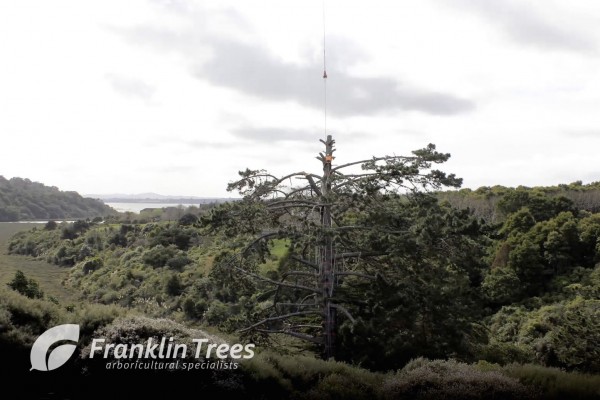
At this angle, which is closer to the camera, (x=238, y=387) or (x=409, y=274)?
(x=238, y=387)

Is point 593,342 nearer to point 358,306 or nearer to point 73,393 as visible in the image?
point 358,306

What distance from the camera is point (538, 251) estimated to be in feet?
110

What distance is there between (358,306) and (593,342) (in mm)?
7956

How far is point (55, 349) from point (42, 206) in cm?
14463

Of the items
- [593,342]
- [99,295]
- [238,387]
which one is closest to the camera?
[238,387]

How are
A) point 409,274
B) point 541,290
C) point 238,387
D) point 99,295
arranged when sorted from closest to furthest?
point 238,387 < point 409,274 < point 541,290 < point 99,295

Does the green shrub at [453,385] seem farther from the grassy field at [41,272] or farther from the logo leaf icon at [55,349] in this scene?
the grassy field at [41,272]

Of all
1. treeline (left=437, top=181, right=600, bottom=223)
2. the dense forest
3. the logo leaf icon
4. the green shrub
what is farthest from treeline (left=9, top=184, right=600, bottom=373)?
treeline (left=437, top=181, right=600, bottom=223)

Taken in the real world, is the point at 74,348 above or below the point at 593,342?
above

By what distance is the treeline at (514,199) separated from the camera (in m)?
43.2

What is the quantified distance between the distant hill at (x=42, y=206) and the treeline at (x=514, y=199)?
11482 centimetres

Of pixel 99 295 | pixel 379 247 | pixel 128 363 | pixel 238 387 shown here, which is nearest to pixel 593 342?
pixel 379 247

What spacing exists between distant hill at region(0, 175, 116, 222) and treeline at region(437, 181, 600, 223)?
377 feet

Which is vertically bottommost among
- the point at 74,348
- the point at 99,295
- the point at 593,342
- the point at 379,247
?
the point at 99,295
